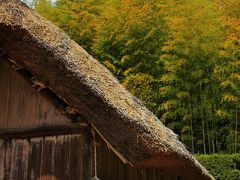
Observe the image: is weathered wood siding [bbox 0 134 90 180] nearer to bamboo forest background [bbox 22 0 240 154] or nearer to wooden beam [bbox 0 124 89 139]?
wooden beam [bbox 0 124 89 139]

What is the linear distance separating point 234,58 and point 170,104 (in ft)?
5.84

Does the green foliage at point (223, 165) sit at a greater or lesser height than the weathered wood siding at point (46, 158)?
lesser

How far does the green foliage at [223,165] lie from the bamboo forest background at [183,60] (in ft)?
2.74

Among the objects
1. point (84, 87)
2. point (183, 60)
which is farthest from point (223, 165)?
point (84, 87)

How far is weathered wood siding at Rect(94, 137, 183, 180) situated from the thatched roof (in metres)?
0.48

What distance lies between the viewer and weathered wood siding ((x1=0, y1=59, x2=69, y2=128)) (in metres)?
4.22

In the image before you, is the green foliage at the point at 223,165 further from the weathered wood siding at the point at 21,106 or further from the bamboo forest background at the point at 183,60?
the weathered wood siding at the point at 21,106

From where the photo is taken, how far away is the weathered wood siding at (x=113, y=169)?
14.6 ft

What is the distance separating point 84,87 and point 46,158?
87 cm

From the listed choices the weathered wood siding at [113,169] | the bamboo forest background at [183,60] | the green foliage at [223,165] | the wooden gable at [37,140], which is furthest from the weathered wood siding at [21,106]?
the bamboo forest background at [183,60]

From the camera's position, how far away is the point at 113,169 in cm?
462

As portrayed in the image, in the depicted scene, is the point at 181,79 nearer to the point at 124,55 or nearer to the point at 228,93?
the point at 228,93

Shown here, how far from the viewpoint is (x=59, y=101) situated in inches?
165

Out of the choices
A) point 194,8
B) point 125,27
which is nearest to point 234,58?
point 194,8
